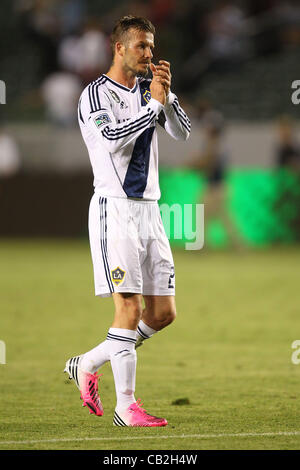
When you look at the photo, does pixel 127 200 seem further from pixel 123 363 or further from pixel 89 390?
pixel 89 390

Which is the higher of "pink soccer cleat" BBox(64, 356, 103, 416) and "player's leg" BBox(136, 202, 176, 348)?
"player's leg" BBox(136, 202, 176, 348)

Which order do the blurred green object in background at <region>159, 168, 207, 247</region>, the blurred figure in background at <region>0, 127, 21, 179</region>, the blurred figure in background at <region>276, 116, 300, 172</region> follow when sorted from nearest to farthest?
1. the blurred figure in background at <region>276, 116, 300, 172</region>
2. the blurred green object in background at <region>159, 168, 207, 247</region>
3. the blurred figure in background at <region>0, 127, 21, 179</region>

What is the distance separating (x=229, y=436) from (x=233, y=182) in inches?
562

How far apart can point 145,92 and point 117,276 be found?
3.99 ft

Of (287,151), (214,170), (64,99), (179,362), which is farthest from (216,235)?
(179,362)

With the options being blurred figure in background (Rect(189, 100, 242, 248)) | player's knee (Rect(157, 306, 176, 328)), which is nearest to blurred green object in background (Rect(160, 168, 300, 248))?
blurred figure in background (Rect(189, 100, 242, 248))

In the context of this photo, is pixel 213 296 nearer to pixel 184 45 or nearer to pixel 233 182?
pixel 233 182

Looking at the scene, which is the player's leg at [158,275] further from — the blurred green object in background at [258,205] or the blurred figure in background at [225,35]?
the blurred figure in background at [225,35]

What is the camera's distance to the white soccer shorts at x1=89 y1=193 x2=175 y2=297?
5.90m

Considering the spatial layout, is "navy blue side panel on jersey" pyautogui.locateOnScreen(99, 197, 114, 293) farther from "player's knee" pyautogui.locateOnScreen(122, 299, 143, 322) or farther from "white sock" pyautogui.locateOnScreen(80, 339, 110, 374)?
"white sock" pyautogui.locateOnScreen(80, 339, 110, 374)

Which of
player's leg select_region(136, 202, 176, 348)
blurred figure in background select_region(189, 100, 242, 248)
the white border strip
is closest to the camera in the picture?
the white border strip

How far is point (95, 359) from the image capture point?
6.18 metres
